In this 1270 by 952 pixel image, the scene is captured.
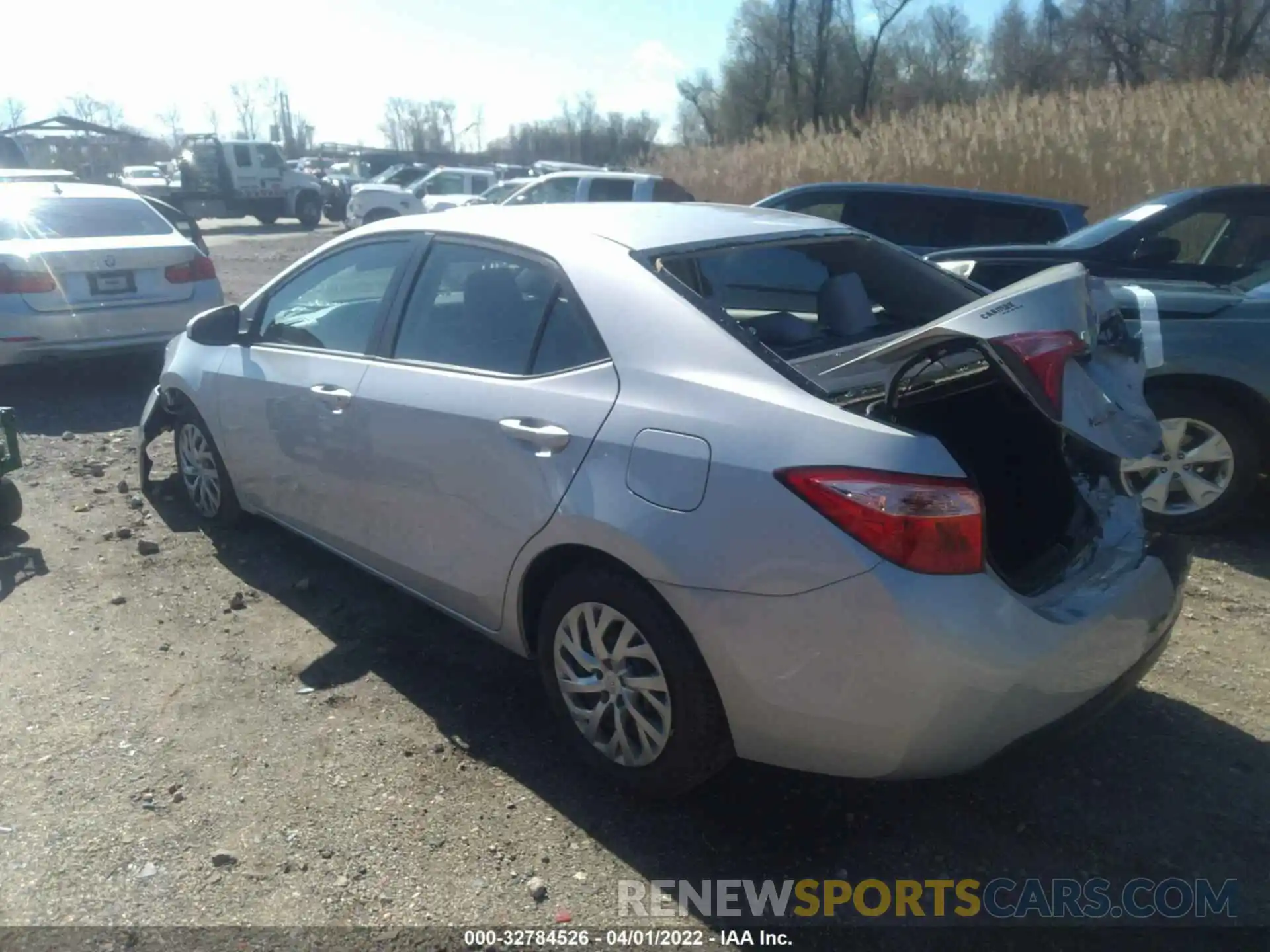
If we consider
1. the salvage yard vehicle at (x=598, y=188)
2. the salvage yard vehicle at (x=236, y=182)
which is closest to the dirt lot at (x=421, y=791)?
the salvage yard vehicle at (x=598, y=188)

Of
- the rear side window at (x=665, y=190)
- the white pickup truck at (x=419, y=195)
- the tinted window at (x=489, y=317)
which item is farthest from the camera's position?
the white pickup truck at (x=419, y=195)

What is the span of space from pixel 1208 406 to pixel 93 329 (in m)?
7.30

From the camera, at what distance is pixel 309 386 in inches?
157

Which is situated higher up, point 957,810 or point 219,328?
point 219,328

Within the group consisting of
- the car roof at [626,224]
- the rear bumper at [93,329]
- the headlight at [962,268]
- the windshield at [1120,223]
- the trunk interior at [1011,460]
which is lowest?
the rear bumper at [93,329]

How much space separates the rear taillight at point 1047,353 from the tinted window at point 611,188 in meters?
14.7

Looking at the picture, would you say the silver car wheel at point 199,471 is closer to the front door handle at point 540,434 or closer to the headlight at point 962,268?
the front door handle at point 540,434

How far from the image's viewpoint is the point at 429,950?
252 cm

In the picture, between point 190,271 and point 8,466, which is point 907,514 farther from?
point 190,271

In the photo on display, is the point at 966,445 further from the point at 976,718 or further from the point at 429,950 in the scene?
the point at 429,950

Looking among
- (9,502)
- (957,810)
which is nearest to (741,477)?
(957,810)

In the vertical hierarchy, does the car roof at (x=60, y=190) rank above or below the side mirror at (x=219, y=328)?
above

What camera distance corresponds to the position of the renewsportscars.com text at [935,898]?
2621mm

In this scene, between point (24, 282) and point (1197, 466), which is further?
point (24, 282)
